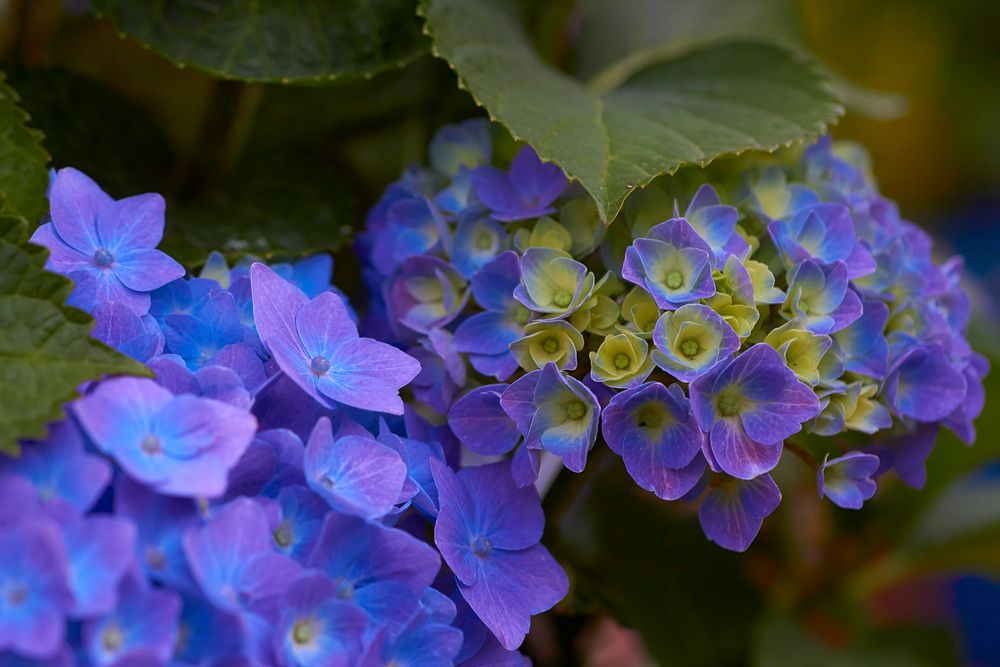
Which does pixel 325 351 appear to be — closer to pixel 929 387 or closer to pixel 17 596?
pixel 17 596

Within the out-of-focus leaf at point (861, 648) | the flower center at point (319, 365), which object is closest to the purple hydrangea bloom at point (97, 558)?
the flower center at point (319, 365)

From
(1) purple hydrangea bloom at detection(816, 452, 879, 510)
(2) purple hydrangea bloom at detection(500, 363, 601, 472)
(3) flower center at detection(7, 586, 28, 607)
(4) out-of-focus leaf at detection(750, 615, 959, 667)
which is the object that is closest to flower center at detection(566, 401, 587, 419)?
(2) purple hydrangea bloom at detection(500, 363, 601, 472)

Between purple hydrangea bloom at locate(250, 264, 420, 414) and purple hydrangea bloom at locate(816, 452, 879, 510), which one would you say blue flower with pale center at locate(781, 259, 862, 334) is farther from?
purple hydrangea bloom at locate(250, 264, 420, 414)

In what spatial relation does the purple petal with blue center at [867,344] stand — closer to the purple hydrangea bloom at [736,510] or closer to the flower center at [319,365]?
the purple hydrangea bloom at [736,510]

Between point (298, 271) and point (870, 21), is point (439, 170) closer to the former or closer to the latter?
point (298, 271)

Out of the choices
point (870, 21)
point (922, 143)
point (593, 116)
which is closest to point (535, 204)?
point (593, 116)

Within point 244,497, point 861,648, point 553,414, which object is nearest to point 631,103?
point 553,414
